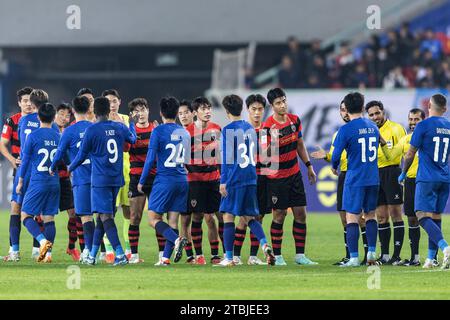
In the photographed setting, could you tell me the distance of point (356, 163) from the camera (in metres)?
13.4

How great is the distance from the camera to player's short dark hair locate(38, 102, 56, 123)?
14.2m

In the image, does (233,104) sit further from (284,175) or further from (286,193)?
(286,193)

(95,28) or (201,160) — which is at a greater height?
(95,28)

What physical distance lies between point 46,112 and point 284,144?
283cm

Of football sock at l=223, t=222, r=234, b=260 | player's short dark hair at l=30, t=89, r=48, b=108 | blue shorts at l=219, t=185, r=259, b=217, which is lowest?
football sock at l=223, t=222, r=234, b=260

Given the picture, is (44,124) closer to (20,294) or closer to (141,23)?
(20,294)

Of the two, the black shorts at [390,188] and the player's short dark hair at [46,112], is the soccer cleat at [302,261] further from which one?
the player's short dark hair at [46,112]

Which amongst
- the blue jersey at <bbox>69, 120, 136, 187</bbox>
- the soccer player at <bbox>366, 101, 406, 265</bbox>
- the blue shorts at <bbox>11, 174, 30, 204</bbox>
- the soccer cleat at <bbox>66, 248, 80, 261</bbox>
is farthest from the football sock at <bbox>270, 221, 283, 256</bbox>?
the blue shorts at <bbox>11, 174, 30, 204</bbox>

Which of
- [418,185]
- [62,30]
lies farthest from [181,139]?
[62,30]

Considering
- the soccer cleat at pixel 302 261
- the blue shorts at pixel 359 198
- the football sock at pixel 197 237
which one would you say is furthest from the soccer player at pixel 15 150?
the blue shorts at pixel 359 198

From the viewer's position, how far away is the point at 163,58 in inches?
1412

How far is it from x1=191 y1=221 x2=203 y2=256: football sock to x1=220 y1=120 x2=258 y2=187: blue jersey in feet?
3.43

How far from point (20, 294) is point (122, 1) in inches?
970

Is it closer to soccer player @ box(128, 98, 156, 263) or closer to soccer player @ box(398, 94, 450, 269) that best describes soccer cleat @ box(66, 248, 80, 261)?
soccer player @ box(128, 98, 156, 263)
